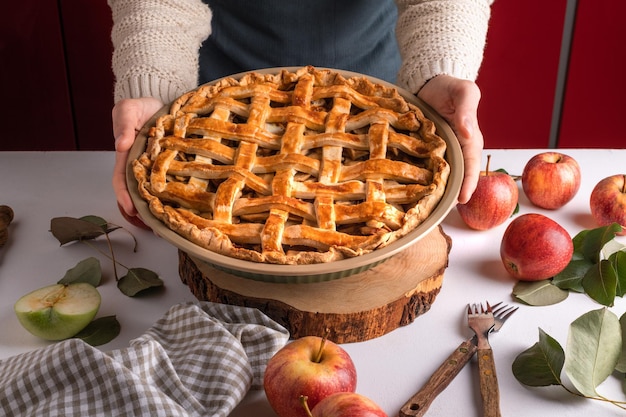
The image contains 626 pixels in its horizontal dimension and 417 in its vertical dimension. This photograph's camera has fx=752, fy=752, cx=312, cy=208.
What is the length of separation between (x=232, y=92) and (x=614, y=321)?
702 millimetres

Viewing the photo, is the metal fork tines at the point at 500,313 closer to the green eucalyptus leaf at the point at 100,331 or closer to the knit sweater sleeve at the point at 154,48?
the green eucalyptus leaf at the point at 100,331

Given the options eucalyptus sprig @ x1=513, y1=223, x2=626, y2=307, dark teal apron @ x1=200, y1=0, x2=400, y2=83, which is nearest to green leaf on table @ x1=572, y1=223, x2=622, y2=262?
eucalyptus sprig @ x1=513, y1=223, x2=626, y2=307

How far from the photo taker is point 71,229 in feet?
4.04

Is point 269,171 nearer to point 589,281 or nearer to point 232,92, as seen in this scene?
point 232,92

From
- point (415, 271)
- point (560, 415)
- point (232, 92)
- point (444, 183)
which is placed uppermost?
point (232, 92)

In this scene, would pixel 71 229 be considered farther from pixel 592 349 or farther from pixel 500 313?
pixel 592 349

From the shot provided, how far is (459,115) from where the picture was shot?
45.6 inches

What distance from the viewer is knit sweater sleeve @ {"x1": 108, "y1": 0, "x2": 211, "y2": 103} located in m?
1.29

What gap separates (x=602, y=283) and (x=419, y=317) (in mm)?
278

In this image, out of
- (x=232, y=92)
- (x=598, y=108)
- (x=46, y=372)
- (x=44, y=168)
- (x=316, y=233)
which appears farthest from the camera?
(x=598, y=108)

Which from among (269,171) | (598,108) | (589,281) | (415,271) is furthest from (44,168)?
(598,108)

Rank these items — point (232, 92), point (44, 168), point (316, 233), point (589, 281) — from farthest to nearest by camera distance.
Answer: point (44, 168)
point (232, 92)
point (589, 281)
point (316, 233)

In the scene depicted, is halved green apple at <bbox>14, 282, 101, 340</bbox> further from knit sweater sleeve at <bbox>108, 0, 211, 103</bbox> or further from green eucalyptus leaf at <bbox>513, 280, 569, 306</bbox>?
green eucalyptus leaf at <bbox>513, 280, 569, 306</bbox>

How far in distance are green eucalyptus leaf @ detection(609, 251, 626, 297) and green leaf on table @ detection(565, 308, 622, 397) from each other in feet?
0.56
